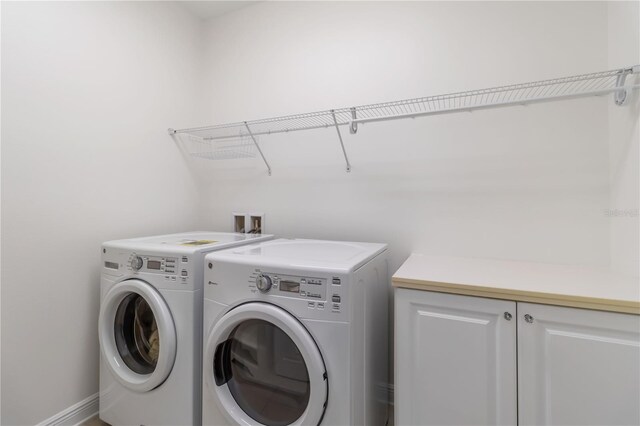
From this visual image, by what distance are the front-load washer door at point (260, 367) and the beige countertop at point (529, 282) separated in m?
0.50

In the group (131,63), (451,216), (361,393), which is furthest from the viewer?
(131,63)

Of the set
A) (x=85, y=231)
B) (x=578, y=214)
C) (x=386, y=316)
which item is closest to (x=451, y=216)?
(x=578, y=214)

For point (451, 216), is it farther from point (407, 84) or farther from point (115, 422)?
point (115, 422)

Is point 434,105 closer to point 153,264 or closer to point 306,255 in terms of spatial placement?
point 306,255

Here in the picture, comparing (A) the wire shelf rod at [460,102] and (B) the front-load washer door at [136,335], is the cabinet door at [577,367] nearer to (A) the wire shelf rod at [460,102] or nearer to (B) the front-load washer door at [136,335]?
(A) the wire shelf rod at [460,102]

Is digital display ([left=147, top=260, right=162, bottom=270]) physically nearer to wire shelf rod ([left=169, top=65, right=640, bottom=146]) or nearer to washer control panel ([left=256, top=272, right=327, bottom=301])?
washer control panel ([left=256, top=272, right=327, bottom=301])

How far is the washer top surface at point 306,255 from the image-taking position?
3.79 feet

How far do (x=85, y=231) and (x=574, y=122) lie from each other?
8.59 ft

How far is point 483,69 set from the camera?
1586 millimetres

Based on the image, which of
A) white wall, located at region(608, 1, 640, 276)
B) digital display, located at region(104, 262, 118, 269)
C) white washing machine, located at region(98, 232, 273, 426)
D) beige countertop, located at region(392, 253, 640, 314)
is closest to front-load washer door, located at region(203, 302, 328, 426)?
white washing machine, located at region(98, 232, 273, 426)

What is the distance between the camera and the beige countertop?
3.09ft

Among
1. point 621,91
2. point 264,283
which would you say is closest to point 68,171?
point 264,283

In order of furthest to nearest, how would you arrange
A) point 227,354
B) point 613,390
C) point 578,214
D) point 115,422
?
1. point 115,422
2. point 578,214
3. point 227,354
4. point 613,390

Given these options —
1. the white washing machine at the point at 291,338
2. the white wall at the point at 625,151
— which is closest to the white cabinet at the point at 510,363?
the white washing machine at the point at 291,338
